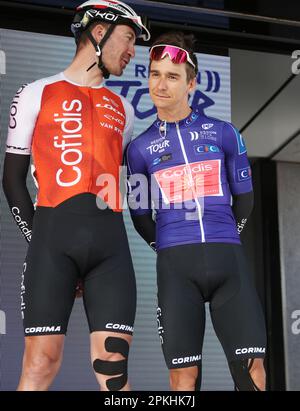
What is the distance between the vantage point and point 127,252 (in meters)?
2.81

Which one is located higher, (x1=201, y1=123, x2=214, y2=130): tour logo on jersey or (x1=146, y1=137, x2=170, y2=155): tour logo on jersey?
(x1=201, y1=123, x2=214, y2=130): tour logo on jersey

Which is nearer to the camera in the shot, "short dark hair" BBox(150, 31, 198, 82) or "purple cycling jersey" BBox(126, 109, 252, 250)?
"purple cycling jersey" BBox(126, 109, 252, 250)

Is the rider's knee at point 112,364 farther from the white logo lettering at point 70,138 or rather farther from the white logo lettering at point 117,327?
the white logo lettering at point 70,138

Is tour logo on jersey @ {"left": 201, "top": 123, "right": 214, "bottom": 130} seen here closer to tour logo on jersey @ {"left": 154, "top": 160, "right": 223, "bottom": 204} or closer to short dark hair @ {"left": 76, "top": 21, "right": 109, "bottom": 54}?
tour logo on jersey @ {"left": 154, "top": 160, "right": 223, "bottom": 204}

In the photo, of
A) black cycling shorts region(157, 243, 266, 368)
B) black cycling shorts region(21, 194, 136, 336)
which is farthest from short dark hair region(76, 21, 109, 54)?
black cycling shorts region(157, 243, 266, 368)

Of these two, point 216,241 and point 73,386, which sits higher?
point 216,241

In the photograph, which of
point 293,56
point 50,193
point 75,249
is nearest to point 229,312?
point 75,249

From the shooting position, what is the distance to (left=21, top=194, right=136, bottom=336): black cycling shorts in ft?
8.75

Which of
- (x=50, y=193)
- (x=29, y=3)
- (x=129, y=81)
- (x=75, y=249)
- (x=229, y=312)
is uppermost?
(x=29, y=3)

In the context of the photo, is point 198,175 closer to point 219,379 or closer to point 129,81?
point 129,81

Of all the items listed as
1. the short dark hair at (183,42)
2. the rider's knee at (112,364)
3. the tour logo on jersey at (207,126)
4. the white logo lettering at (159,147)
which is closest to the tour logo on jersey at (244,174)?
the tour logo on jersey at (207,126)

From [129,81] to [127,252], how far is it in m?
0.92

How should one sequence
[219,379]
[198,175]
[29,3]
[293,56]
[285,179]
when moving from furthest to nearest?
[285,179], [293,56], [29,3], [219,379], [198,175]

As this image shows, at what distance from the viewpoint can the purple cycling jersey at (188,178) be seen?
2877 millimetres
